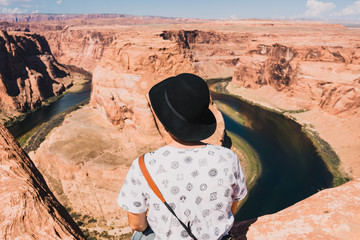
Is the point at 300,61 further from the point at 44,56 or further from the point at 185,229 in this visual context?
the point at 44,56

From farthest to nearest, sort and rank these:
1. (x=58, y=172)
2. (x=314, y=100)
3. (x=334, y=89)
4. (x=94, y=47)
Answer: (x=94, y=47), (x=314, y=100), (x=334, y=89), (x=58, y=172)

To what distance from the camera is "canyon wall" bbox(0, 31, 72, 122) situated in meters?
52.1

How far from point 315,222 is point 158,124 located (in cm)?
2187

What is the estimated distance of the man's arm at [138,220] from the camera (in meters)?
2.83

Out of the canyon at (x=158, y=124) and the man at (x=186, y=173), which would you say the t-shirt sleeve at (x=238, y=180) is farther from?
the canyon at (x=158, y=124)

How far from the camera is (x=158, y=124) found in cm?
2523

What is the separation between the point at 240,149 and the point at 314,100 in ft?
96.9

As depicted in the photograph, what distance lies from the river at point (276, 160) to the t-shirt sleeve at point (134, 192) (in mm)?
22610

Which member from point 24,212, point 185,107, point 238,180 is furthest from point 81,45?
point 238,180

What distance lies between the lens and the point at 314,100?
48.3 metres

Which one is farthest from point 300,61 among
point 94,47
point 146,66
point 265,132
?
point 94,47

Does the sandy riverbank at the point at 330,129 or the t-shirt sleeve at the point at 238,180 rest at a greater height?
the t-shirt sleeve at the point at 238,180

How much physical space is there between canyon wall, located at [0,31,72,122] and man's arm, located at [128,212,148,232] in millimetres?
62511

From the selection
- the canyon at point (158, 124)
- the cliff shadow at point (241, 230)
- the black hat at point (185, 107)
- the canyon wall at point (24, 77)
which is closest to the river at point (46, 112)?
the canyon wall at point (24, 77)
